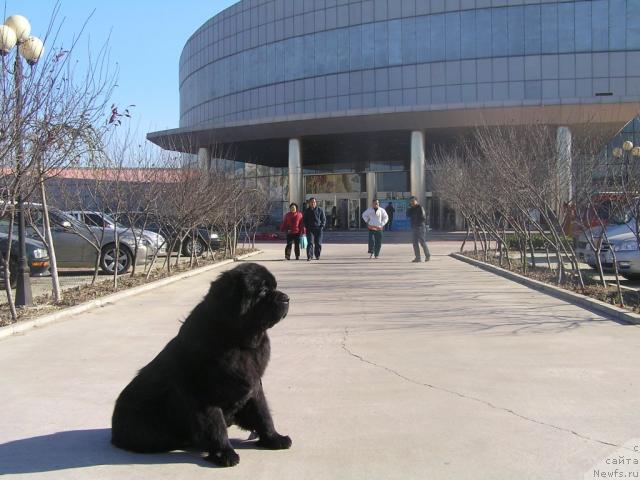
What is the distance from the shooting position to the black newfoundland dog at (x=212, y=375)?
3537mm

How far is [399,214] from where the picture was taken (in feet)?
153

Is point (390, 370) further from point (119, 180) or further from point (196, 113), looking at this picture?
point (196, 113)

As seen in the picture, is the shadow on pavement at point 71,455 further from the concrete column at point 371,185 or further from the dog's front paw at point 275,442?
the concrete column at point 371,185

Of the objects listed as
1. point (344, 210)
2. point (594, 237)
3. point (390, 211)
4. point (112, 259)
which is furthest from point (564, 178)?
point (344, 210)

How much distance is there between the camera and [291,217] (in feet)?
66.4

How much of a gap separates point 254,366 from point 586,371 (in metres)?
3.86

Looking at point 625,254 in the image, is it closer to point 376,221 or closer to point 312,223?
A: point 376,221

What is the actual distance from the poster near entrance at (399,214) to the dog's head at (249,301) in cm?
4234

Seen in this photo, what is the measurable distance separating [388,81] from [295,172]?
9.75 meters

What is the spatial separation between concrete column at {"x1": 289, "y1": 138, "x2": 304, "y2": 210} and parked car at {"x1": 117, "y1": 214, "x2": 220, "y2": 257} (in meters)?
18.0

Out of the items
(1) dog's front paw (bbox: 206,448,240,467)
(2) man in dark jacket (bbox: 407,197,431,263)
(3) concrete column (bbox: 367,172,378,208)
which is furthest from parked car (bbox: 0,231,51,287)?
(3) concrete column (bbox: 367,172,378,208)

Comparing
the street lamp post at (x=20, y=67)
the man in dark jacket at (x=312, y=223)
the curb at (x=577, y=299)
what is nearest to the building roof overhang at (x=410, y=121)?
the man in dark jacket at (x=312, y=223)

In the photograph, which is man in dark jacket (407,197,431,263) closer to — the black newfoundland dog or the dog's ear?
the black newfoundland dog

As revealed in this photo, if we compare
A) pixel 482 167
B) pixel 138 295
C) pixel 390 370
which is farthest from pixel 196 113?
pixel 390 370
